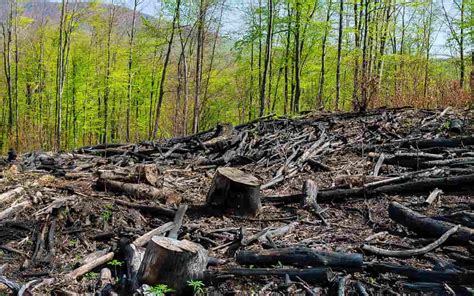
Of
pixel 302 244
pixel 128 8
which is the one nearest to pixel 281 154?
pixel 302 244

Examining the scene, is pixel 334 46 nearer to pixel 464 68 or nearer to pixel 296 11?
pixel 296 11

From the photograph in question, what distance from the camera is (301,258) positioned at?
133 inches

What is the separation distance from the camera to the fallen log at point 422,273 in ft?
9.36

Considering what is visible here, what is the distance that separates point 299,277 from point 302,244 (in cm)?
75

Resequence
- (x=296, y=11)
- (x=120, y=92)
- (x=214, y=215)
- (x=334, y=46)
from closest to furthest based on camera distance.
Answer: (x=214, y=215)
(x=296, y=11)
(x=334, y=46)
(x=120, y=92)

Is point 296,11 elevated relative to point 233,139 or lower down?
elevated

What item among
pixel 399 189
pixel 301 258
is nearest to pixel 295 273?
pixel 301 258

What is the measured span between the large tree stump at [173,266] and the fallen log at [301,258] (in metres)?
0.44

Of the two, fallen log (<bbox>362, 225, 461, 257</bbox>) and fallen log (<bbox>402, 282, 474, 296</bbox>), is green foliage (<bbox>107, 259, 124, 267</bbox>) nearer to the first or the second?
fallen log (<bbox>362, 225, 461, 257</bbox>)

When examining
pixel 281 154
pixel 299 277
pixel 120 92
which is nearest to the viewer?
pixel 299 277

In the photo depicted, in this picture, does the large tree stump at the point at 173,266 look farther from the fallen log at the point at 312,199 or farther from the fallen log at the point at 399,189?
the fallen log at the point at 399,189

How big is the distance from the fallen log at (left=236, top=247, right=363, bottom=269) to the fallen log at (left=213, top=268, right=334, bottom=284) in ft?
0.46

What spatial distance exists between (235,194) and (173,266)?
2.06 meters

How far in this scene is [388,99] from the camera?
12.5 m
